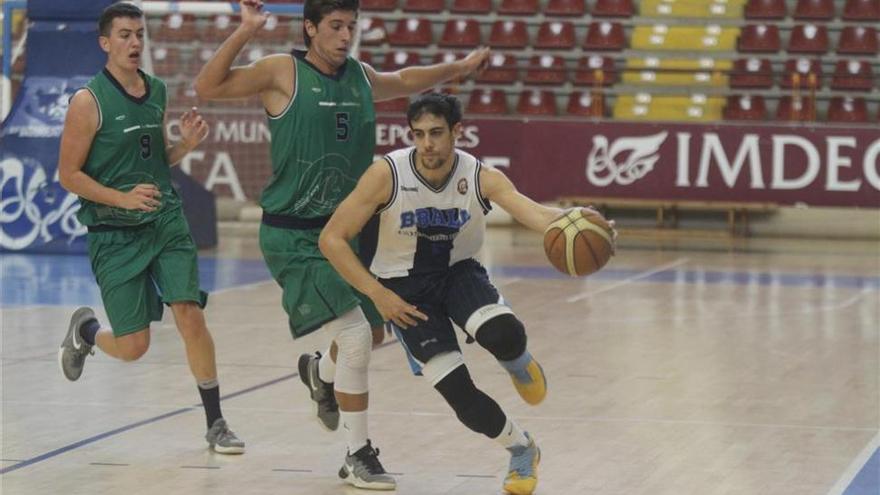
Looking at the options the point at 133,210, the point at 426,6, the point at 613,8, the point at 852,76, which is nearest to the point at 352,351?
the point at 133,210

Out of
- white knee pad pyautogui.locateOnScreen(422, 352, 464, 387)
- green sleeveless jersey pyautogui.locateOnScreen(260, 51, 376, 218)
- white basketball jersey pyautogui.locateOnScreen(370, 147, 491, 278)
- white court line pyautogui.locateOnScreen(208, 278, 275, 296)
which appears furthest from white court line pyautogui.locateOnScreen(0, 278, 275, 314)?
white knee pad pyautogui.locateOnScreen(422, 352, 464, 387)

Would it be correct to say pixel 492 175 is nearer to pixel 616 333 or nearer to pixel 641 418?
pixel 641 418

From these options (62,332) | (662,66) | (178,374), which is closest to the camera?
(178,374)

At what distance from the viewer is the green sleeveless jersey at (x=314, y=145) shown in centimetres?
670

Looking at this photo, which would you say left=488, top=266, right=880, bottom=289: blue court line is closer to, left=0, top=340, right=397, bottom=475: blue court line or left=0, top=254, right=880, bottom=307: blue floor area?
left=0, top=254, right=880, bottom=307: blue floor area

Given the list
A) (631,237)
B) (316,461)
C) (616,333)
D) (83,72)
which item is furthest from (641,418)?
(631,237)

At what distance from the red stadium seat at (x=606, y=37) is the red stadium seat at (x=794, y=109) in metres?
2.43

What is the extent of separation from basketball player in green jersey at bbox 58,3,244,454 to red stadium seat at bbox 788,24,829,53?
16119 millimetres

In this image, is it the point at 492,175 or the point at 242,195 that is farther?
the point at 242,195

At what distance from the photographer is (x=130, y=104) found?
7.16m

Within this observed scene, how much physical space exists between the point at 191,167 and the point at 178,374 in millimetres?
10385

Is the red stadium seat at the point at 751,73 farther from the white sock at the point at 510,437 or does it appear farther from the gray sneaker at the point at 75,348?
the white sock at the point at 510,437

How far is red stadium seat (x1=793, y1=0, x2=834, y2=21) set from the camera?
2250cm

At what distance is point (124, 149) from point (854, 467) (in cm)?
331
